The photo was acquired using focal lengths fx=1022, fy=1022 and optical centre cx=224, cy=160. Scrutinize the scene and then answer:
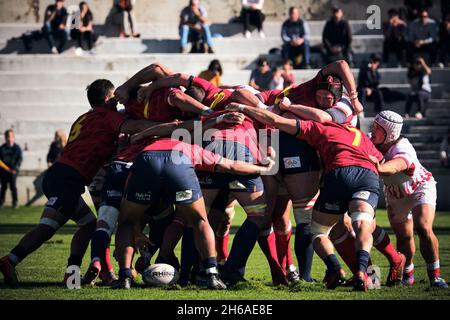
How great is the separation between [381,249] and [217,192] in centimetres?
186

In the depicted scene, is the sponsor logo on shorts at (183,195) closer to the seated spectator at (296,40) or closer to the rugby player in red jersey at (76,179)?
the rugby player in red jersey at (76,179)

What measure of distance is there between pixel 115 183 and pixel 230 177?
1.19 metres

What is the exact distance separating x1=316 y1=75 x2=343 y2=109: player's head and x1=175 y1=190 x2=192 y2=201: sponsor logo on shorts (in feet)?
6.80

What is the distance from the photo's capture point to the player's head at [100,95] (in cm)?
1134

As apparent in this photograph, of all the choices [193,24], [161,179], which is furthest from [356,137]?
[193,24]

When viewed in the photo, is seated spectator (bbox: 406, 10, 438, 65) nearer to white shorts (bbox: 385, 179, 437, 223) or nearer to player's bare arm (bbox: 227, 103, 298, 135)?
white shorts (bbox: 385, 179, 437, 223)

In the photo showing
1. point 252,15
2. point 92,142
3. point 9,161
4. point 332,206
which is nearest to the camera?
point 332,206

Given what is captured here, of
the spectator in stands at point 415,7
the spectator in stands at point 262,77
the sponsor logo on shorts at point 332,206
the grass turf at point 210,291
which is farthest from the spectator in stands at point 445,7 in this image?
the sponsor logo on shorts at point 332,206

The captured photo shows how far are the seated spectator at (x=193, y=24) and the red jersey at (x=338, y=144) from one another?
1463 centimetres

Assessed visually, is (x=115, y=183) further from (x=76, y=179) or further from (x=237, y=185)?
(x=237, y=185)

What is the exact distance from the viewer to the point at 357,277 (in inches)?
385

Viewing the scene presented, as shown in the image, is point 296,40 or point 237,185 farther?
point 296,40

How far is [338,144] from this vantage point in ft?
33.9
